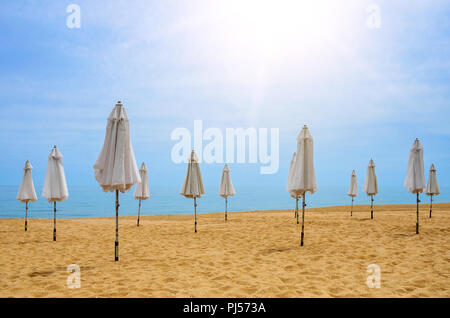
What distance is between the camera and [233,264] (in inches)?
313

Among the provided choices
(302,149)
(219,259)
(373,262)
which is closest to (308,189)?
(302,149)

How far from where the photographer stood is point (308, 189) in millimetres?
10039

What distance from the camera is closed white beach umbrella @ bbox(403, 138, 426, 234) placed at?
1223cm

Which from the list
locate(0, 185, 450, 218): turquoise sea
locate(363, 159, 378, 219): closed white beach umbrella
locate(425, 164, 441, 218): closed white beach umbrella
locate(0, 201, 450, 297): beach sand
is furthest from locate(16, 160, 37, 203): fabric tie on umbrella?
locate(0, 185, 450, 218): turquoise sea

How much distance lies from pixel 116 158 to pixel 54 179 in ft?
15.7

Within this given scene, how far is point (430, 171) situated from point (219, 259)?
17331mm

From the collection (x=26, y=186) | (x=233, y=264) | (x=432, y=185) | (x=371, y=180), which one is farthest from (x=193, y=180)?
(x=432, y=185)

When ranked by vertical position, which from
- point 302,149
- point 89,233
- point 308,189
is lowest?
point 89,233

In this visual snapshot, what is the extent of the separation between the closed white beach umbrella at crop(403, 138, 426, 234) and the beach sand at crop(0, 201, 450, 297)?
181 centimetres

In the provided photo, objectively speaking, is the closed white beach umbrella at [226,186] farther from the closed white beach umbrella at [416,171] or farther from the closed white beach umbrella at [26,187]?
the closed white beach umbrella at [26,187]

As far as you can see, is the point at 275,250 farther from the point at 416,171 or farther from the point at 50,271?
the point at 416,171

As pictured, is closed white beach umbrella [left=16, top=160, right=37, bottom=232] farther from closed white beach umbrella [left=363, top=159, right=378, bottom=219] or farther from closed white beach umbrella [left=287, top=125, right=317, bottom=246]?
closed white beach umbrella [left=363, top=159, right=378, bottom=219]

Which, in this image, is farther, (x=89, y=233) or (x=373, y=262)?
(x=89, y=233)
